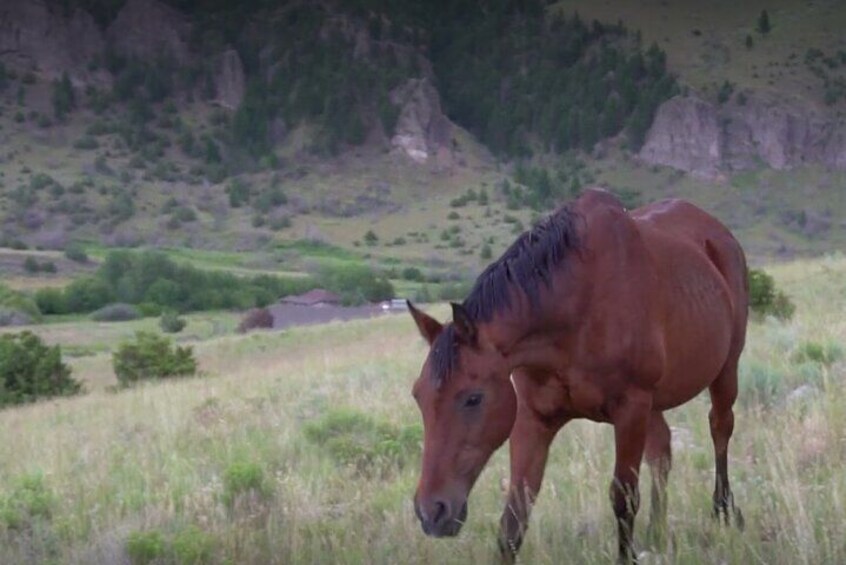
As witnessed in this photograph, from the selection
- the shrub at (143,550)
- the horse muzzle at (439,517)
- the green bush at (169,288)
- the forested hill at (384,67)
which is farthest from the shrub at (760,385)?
the forested hill at (384,67)

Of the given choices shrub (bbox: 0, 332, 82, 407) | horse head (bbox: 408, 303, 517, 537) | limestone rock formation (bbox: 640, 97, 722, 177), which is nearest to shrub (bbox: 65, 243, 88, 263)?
limestone rock formation (bbox: 640, 97, 722, 177)

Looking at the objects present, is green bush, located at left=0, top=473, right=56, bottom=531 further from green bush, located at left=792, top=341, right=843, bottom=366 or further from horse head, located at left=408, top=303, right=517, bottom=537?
green bush, located at left=792, top=341, right=843, bottom=366

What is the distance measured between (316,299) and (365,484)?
48277 millimetres

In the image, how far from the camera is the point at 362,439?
750 cm

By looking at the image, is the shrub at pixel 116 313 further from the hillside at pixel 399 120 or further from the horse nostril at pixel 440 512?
the horse nostril at pixel 440 512

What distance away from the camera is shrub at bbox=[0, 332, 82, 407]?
22312 millimetres

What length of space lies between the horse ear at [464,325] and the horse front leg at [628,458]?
0.75 meters

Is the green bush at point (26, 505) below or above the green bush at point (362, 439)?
above

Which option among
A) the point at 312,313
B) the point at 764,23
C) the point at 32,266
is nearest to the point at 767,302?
the point at 312,313

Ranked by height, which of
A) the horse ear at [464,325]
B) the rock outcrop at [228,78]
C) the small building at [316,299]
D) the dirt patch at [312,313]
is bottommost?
the small building at [316,299]

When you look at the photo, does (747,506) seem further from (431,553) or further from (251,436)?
(251,436)

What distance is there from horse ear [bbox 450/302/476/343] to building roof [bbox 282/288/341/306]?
162ft

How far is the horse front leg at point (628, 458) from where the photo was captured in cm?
414

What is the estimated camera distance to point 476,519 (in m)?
5.19
